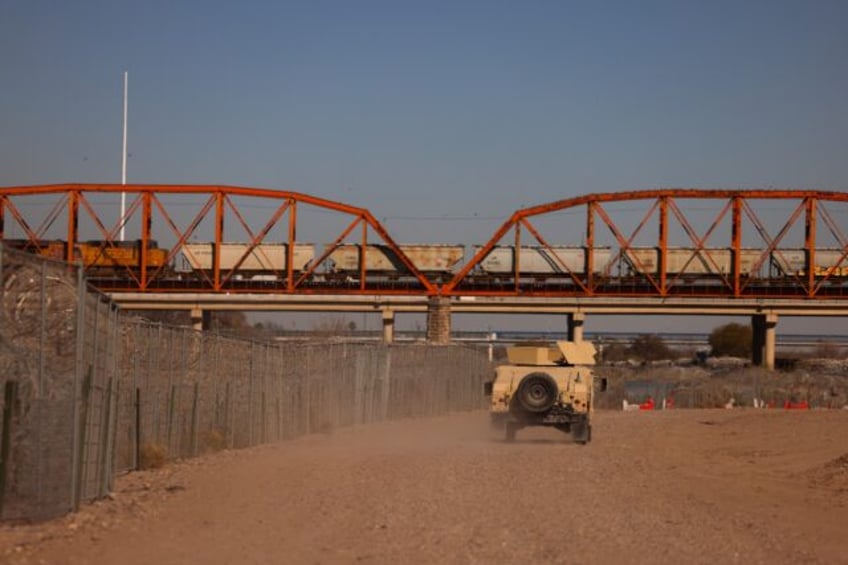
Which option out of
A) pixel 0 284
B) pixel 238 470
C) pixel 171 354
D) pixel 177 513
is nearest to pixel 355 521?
pixel 177 513

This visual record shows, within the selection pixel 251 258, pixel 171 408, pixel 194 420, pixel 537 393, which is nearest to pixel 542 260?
Answer: pixel 251 258

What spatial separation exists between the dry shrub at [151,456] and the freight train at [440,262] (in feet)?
186

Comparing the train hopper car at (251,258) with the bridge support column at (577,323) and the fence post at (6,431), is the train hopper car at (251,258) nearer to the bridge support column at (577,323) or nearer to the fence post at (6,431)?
the bridge support column at (577,323)

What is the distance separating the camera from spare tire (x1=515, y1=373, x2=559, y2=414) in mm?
28469

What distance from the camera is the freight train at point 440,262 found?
78.3 metres

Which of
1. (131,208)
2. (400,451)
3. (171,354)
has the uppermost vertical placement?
(131,208)

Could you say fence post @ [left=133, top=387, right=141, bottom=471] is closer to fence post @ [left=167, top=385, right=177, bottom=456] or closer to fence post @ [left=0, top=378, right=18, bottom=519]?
fence post @ [left=167, top=385, right=177, bottom=456]

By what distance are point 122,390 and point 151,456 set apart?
1.77m

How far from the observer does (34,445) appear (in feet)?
44.2

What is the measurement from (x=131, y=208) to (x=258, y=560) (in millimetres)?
65192

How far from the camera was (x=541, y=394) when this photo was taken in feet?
93.9

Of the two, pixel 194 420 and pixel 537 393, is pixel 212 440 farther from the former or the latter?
pixel 537 393

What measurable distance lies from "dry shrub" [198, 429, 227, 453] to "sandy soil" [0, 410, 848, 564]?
28cm

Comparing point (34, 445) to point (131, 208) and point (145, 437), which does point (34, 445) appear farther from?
point (131, 208)
